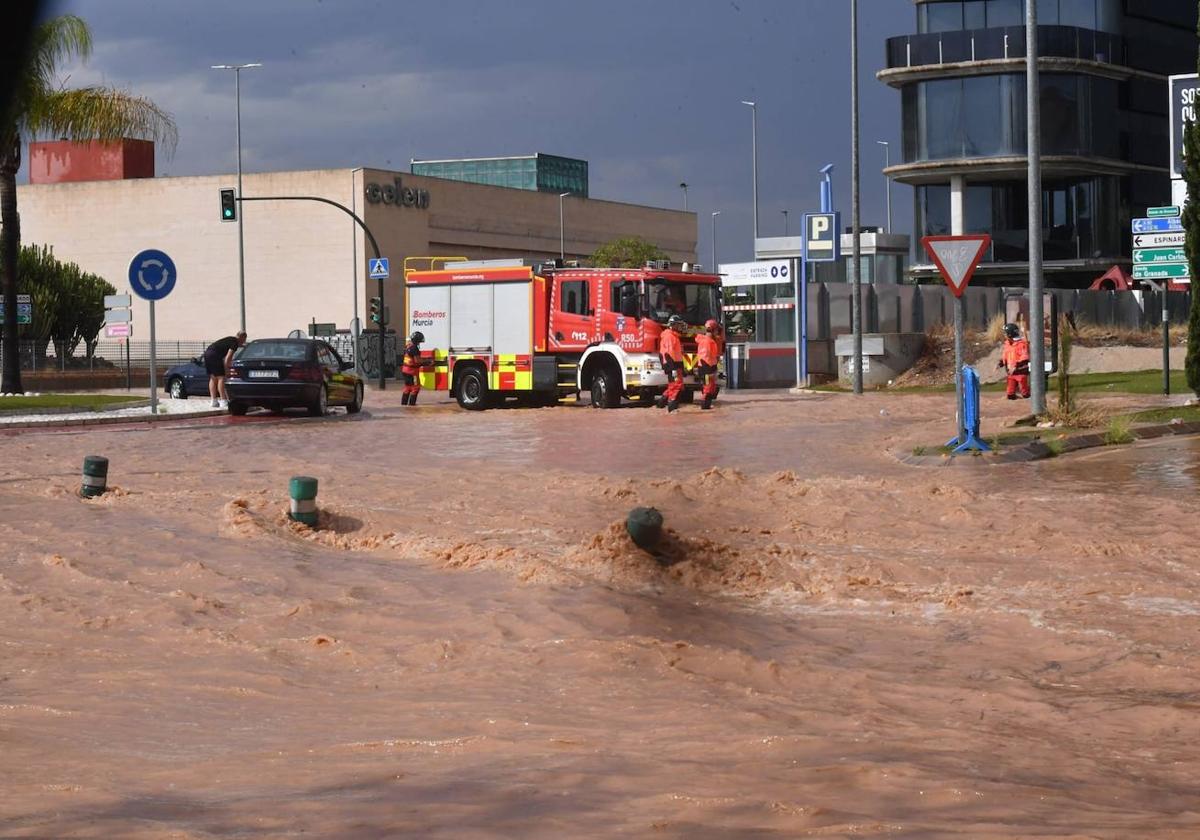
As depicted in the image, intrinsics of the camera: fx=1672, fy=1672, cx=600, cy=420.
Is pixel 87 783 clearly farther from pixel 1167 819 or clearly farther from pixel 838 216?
pixel 838 216

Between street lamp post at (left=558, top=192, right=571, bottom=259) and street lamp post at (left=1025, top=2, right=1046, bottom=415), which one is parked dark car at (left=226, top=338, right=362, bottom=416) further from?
street lamp post at (left=558, top=192, right=571, bottom=259)

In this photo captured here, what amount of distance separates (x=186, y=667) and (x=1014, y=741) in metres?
4.29

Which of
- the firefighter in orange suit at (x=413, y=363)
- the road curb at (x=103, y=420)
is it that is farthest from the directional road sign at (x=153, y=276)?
the firefighter in orange suit at (x=413, y=363)

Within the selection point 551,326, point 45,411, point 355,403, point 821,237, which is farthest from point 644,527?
point 821,237

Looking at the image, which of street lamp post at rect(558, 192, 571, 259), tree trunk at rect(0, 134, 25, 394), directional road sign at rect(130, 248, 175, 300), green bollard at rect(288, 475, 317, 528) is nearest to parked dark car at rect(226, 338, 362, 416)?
directional road sign at rect(130, 248, 175, 300)

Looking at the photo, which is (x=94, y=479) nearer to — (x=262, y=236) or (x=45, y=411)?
(x=45, y=411)

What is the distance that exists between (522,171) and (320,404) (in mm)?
123809

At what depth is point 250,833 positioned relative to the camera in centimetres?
542

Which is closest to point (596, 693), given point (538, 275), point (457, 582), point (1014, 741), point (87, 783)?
point (1014, 741)

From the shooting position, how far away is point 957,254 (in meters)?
21.0

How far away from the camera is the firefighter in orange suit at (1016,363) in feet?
103

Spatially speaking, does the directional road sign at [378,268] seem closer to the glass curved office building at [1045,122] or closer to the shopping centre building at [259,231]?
the glass curved office building at [1045,122]

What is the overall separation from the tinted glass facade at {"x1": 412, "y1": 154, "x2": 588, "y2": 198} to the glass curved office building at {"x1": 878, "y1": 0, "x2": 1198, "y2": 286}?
9304cm

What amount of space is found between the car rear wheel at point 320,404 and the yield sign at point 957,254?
48.4ft
